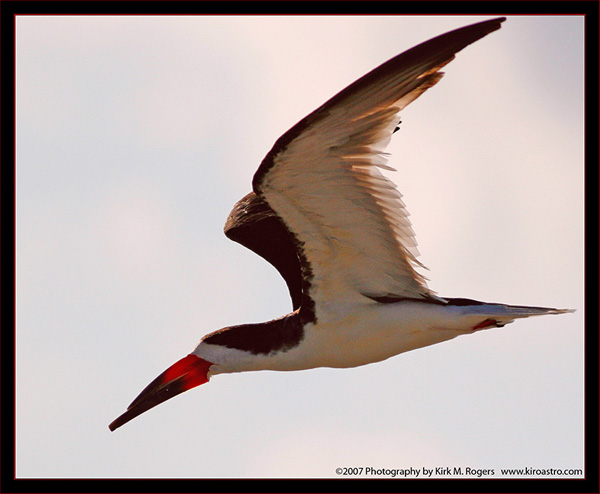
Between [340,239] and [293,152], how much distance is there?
1.07 m

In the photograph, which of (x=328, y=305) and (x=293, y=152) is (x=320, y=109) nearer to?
(x=293, y=152)

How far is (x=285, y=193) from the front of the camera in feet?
→ 22.0

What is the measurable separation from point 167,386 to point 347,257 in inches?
78.9

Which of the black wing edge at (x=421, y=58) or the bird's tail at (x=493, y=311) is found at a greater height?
the black wing edge at (x=421, y=58)

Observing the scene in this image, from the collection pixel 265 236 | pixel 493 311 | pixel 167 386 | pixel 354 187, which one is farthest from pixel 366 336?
pixel 265 236

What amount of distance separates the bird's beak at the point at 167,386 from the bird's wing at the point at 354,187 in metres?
1.14

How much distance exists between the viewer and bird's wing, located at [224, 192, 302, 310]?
9.13 m

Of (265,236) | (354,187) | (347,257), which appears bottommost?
(347,257)

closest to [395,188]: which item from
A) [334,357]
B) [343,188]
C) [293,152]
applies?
[343,188]

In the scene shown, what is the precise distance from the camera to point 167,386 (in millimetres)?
8148

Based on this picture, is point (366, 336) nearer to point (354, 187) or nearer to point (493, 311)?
point (493, 311)

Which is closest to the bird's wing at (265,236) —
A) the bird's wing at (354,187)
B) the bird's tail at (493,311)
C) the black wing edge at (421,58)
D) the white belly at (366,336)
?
the white belly at (366,336)

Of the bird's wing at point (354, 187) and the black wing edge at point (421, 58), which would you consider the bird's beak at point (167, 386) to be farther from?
the black wing edge at point (421, 58)

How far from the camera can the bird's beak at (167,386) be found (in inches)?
315
